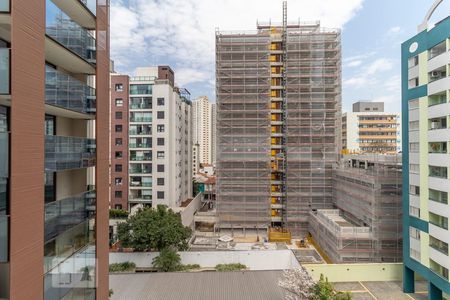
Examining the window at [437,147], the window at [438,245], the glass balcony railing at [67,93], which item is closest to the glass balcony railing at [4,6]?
the glass balcony railing at [67,93]

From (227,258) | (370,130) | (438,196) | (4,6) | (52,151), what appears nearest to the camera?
(4,6)

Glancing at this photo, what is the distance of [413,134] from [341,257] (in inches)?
482

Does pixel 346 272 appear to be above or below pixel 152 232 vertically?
below

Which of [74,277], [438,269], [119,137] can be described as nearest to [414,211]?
[438,269]

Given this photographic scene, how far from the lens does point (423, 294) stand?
2114 centimetres

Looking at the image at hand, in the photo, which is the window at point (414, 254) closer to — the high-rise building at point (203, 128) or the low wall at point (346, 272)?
the low wall at point (346, 272)

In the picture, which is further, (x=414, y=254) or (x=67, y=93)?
(x=414, y=254)

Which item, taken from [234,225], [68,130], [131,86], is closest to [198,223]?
[234,225]

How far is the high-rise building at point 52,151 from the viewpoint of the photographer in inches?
246

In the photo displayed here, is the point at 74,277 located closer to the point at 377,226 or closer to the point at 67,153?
the point at 67,153

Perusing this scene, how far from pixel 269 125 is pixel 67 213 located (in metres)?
29.8

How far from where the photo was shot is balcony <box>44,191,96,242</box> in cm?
789

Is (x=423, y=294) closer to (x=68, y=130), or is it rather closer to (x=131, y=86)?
(x=68, y=130)

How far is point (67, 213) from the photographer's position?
8.86 meters
